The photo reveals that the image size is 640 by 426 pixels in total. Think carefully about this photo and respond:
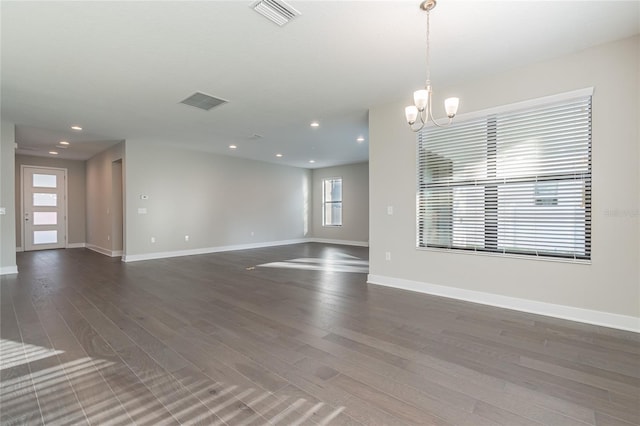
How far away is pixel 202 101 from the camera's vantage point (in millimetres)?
4316

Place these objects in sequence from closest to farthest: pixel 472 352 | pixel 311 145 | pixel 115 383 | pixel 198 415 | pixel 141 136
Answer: pixel 198 415
pixel 115 383
pixel 472 352
pixel 141 136
pixel 311 145

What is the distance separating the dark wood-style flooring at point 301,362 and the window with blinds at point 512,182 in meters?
0.84

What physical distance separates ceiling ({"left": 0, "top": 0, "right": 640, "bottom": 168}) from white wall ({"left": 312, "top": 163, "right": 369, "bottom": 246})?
15.6ft

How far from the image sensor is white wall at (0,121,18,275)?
5219 mm

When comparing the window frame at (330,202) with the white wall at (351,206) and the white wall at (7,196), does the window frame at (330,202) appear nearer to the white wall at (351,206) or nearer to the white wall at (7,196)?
the white wall at (351,206)

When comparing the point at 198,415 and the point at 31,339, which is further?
the point at 31,339

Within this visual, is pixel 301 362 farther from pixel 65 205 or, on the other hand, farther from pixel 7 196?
pixel 65 205

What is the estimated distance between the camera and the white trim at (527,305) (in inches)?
112

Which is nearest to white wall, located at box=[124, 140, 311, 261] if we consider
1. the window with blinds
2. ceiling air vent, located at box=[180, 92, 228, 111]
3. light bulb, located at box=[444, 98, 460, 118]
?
ceiling air vent, located at box=[180, 92, 228, 111]

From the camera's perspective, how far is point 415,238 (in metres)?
4.17

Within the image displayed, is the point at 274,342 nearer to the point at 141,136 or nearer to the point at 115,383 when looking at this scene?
the point at 115,383

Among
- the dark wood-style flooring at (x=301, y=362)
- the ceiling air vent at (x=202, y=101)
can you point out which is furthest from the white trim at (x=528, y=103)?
the ceiling air vent at (x=202, y=101)

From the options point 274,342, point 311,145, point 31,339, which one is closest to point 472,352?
point 274,342

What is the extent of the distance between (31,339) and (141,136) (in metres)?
4.85
